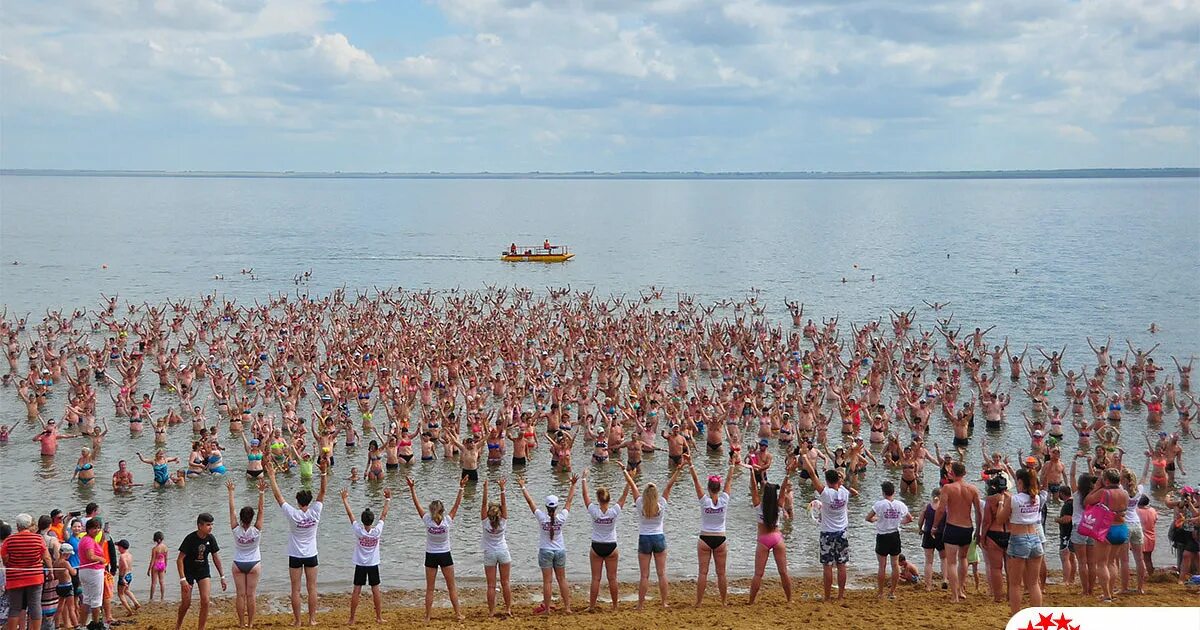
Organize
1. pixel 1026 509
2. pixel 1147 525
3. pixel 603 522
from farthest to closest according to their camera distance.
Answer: pixel 1147 525 < pixel 603 522 < pixel 1026 509

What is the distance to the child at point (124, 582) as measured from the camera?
45.7 ft

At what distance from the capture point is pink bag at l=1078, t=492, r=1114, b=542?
1195cm

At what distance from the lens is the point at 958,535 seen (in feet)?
40.1

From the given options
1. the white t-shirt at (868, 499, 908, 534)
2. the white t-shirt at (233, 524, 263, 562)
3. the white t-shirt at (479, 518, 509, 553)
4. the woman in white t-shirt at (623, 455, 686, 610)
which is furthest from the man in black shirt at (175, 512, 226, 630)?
the white t-shirt at (868, 499, 908, 534)

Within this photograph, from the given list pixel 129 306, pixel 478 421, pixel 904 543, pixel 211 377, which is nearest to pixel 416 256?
pixel 129 306

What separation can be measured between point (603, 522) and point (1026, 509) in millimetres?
4549

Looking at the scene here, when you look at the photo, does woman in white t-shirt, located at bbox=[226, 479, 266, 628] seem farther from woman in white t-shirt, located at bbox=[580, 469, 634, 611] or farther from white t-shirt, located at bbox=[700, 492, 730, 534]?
white t-shirt, located at bbox=[700, 492, 730, 534]

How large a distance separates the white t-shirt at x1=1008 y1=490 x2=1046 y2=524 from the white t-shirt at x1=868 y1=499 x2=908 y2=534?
163cm

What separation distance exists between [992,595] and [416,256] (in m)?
85.5

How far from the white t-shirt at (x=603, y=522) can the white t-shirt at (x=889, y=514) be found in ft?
10.4

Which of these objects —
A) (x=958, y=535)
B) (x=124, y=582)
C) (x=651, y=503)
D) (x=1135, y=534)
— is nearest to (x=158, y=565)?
(x=124, y=582)

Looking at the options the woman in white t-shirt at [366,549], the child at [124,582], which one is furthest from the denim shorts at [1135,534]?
the child at [124,582]

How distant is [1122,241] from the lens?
117688 millimetres

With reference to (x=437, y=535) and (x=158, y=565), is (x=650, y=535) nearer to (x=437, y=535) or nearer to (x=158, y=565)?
(x=437, y=535)
